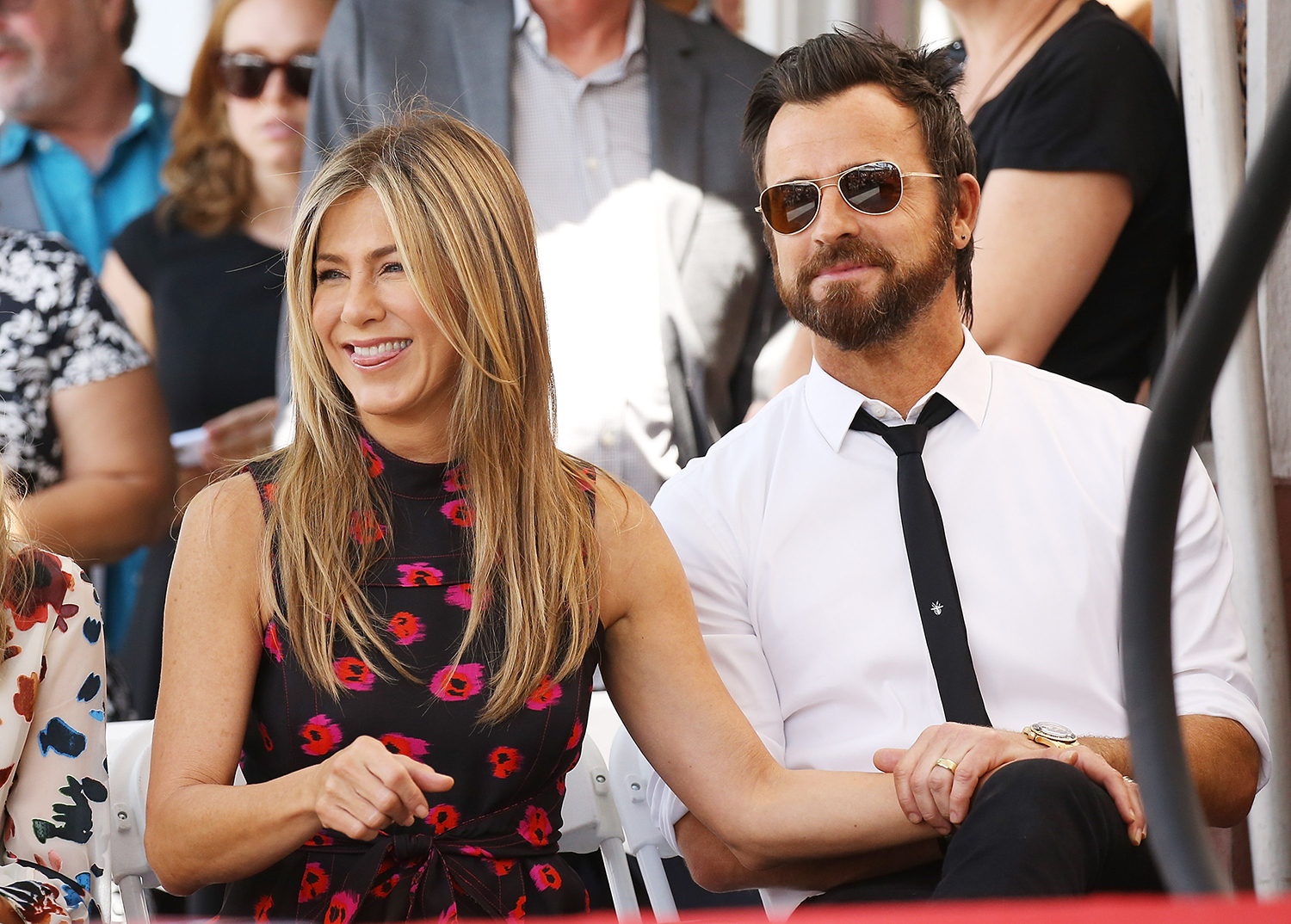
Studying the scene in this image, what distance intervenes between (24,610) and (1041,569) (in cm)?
138

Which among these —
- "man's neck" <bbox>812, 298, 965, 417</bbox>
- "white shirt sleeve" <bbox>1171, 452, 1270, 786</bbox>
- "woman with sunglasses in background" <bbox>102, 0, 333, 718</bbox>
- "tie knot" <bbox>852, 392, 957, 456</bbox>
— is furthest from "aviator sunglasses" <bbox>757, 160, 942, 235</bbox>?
"woman with sunglasses in background" <bbox>102, 0, 333, 718</bbox>

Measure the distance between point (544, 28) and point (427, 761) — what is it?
2094 millimetres

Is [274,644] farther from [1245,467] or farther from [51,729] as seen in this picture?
[1245,467]

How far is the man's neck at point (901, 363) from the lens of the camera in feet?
6.85

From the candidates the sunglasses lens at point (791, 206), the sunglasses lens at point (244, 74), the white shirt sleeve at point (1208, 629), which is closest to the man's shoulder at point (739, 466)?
the sunglasses lens at point (791, 206)

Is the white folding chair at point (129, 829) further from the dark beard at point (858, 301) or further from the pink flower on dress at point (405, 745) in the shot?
the dark beard at point (858, 301)

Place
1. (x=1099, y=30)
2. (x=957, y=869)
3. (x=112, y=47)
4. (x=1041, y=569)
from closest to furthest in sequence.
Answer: (x=957, y=869)
(x=1041, y=569)
(x=1099, y=30)
(x=112, y=47)

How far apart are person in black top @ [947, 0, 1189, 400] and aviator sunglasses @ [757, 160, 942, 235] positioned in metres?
0.49

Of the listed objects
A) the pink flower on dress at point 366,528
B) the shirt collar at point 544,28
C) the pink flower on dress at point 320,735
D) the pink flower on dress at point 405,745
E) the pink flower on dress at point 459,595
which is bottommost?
the pink flower on dress at point 405,745

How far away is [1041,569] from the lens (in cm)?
195

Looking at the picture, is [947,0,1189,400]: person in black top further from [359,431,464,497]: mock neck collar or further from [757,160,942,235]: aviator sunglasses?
[359,431,464,497]: mock neck collar

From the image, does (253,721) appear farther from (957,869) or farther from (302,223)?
(957,869)

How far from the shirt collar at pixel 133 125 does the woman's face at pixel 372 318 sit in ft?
5.16

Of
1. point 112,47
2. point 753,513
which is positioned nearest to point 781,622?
point 753,513
